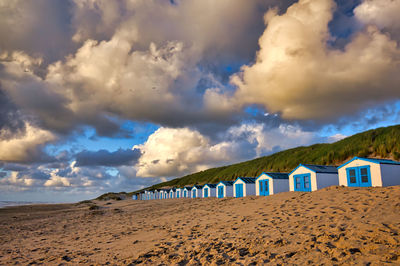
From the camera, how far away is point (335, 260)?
6.60 meters

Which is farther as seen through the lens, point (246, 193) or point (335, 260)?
point (246, 193)

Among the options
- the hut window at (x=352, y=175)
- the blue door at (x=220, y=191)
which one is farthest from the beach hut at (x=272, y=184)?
the blue door at (x=220, y=191)

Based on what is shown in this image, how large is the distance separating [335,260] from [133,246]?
7.39 meters

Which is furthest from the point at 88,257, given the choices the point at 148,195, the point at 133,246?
the point at 148,195

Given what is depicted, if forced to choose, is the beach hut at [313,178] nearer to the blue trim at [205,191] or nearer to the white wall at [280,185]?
the white wall at [280,185]

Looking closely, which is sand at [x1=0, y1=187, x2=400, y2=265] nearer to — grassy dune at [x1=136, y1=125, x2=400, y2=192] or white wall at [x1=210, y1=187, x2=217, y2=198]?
white wall at [x1=210, y1=187, x2=217, y2=198]

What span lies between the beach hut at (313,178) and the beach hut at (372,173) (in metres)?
2.46

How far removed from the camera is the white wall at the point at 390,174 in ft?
67.8

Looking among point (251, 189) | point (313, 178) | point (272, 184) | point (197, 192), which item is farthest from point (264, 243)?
point (197, 192)

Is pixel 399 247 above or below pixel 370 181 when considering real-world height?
below

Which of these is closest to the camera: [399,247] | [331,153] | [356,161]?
[399,247]

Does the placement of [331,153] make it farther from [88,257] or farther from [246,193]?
[88,257]

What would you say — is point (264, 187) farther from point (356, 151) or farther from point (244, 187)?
point (356, 151)

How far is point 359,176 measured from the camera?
866 inches
